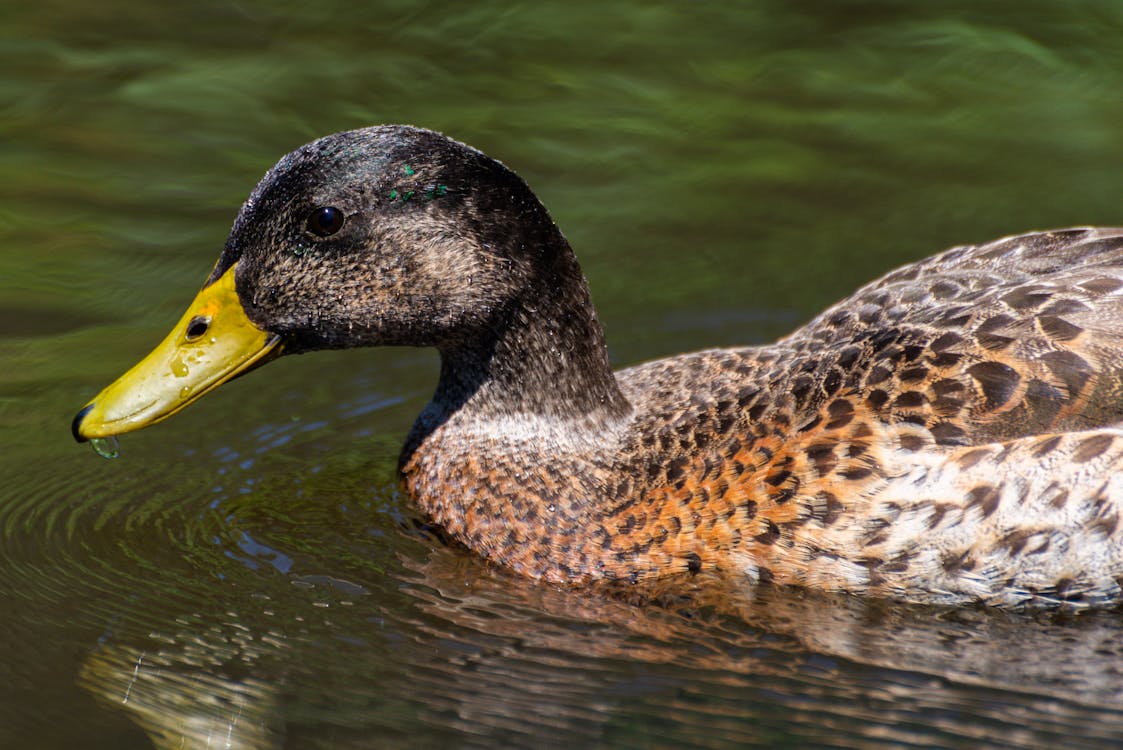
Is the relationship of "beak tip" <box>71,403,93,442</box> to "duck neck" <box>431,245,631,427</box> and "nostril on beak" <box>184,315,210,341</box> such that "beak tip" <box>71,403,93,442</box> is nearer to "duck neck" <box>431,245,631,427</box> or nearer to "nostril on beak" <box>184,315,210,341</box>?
"nostril on beak" <box>184,315,210,341</box>

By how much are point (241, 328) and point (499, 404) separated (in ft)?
4.24

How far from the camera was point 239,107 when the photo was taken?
38.1 ft

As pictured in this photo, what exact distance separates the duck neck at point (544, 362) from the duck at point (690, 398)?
1cm

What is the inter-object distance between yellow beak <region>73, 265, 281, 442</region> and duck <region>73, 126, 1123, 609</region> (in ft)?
0.04

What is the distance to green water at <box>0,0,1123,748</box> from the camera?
6246mm

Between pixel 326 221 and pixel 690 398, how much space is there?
1.88 metres

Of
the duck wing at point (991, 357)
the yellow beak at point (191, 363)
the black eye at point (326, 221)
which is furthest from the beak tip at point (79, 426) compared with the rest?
the duck wing at point (991, 357)

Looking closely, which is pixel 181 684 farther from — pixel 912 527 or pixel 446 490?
pixel 912 527

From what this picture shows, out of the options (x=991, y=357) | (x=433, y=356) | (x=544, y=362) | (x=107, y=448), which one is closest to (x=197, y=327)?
(x=107, y=448)

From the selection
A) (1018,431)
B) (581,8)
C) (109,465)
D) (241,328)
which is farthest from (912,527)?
(581,8)

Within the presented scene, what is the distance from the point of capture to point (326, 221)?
7297mm

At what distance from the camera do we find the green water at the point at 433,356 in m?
6.25

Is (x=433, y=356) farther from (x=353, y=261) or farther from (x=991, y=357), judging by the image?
(x=991, y=357)

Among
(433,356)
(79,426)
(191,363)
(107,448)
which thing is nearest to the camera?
(79,426)
